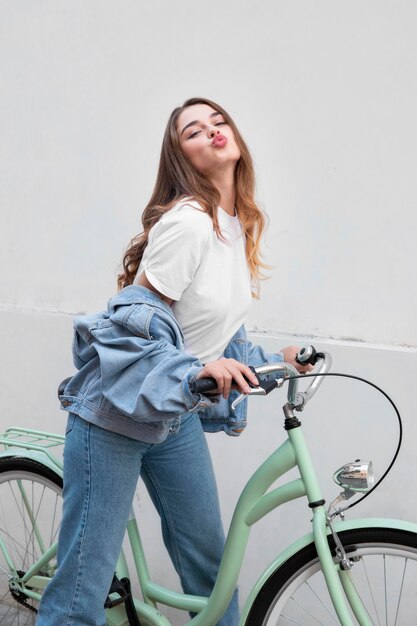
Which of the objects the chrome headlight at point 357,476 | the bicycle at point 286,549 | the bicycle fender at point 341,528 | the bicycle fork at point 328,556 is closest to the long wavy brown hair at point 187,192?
the bicycle at point 286,549

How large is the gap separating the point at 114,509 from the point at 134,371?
1.35 ft

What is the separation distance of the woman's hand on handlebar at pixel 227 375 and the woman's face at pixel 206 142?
0.64m

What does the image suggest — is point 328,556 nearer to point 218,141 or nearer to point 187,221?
point 187,221

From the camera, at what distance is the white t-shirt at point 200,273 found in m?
2.06

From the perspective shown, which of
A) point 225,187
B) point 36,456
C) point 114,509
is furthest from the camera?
point 36,456

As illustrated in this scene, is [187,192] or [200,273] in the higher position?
[187,192]

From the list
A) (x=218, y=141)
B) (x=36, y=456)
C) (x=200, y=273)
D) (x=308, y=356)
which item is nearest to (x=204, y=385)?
(x=200, y=273)

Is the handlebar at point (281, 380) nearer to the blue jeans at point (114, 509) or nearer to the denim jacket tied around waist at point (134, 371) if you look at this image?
the denim jacket tied around waist at point (134, 371)

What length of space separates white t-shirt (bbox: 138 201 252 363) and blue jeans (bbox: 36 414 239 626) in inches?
10.8

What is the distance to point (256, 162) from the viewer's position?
3.14m

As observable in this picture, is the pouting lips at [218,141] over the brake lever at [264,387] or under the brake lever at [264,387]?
over

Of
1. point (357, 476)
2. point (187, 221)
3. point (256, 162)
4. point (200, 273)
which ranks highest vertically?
point (256, 162)

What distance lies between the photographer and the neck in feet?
7.62

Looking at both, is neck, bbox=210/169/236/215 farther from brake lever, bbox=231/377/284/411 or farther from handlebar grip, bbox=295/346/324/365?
brake lever, bbox=231/377/284/411
